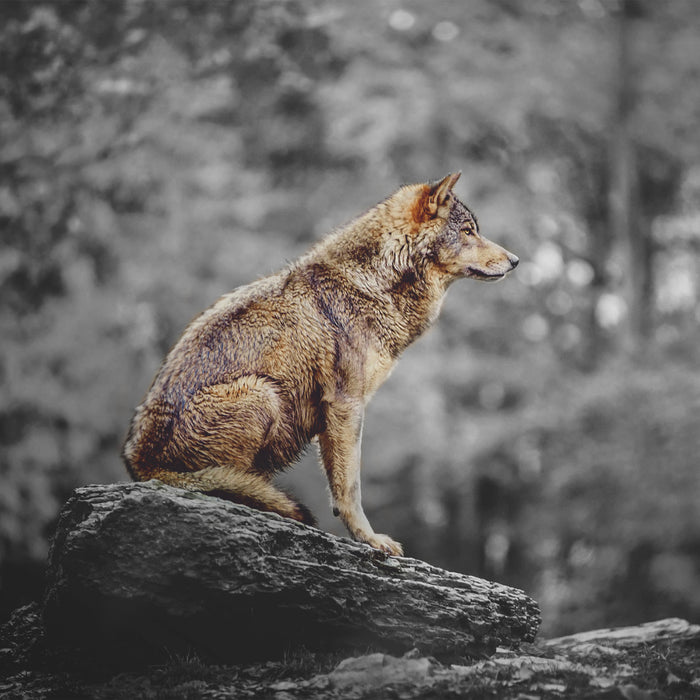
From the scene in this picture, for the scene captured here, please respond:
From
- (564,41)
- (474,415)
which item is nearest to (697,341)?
(474,415)

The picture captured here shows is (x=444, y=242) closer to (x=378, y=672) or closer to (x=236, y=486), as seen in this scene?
(x=236, y=486)

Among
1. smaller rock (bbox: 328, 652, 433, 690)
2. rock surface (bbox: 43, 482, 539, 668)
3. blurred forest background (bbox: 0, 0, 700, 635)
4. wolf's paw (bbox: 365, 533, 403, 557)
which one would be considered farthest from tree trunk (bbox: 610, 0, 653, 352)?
smaller rock (bbox: 328, 652, 433, 690)

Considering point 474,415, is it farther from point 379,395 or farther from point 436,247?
point 436,247

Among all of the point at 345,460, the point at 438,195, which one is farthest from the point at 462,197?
the point at 345,460

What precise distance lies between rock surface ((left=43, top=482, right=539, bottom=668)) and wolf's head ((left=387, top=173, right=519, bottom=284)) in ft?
6.24

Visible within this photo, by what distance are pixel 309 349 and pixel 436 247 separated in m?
1.14

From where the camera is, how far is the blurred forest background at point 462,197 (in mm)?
11125

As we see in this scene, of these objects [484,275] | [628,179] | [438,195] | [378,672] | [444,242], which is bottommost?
[378,672]

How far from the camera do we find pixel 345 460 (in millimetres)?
5031

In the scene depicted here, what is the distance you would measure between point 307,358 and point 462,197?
30.1 ft

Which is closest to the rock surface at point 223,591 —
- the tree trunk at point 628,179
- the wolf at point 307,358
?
the wolf at point 307,358

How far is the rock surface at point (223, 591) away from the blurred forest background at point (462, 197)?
6198 mm

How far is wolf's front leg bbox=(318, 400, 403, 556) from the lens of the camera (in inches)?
198

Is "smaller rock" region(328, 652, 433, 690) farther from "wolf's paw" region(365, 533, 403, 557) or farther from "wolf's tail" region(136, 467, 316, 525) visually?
"wolf's tail" region(136, 467, 316, 525)
